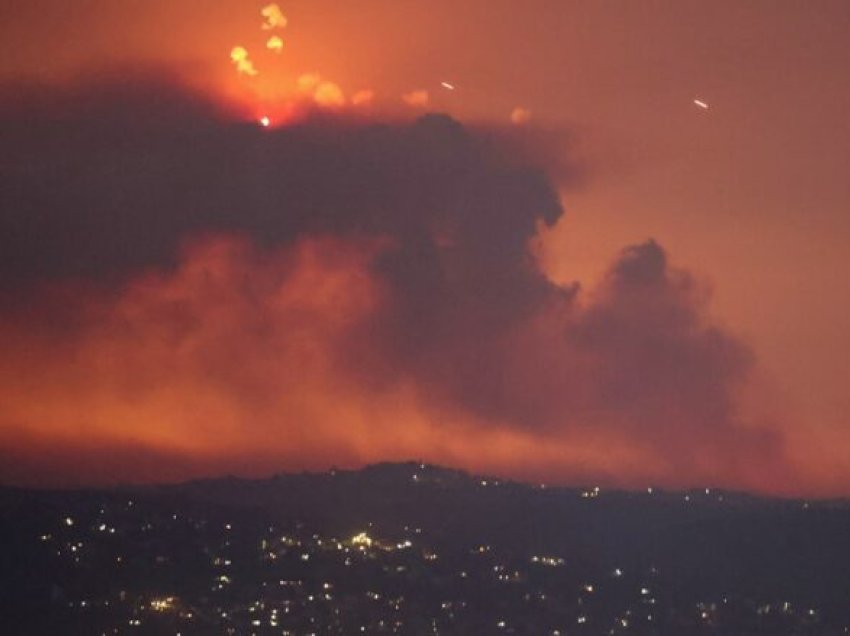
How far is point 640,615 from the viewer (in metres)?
93.1

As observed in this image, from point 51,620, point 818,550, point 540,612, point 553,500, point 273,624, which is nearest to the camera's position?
point 51,620

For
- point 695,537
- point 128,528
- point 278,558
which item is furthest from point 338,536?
point 695,537

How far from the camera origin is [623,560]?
99250mm

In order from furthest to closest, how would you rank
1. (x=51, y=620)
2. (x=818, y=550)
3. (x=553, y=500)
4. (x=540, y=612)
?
(x=553, y=500)
(x=818, y=550)
(x=540, y=612)
(x=51, y=620)

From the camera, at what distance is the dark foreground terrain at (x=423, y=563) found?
85500 millimetres

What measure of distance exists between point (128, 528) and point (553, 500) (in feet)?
87.2

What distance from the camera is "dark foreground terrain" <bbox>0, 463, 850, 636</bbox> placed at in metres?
85.5

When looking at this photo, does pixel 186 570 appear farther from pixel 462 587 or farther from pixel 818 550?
pixel 818 550

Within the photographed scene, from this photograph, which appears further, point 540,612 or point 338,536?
point 338,536

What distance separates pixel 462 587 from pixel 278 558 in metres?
9.74

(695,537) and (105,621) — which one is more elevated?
(695,537)

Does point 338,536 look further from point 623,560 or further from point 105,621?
point 105,621

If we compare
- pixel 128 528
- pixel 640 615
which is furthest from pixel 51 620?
pixel 640 615

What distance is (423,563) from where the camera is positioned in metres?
97.8
